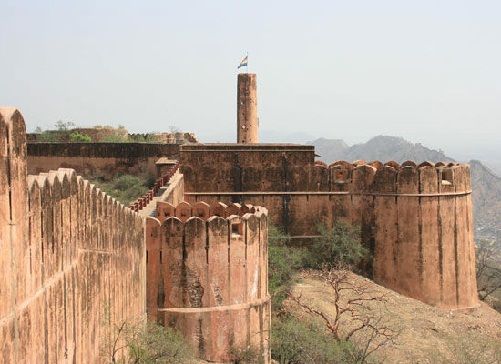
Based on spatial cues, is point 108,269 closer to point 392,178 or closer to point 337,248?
point 337,248

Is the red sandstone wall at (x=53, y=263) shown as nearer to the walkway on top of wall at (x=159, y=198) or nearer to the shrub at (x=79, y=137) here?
the walkway on top of wall at (x=159, y=198)

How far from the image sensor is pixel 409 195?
2322 centimetres

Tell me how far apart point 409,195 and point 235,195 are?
4.85 metres

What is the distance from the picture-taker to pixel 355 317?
19.8 meters

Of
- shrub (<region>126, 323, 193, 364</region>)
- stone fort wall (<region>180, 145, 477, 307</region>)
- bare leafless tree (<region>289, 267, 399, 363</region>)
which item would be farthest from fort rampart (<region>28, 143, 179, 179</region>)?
shrub (<region>126, 323, 193, 364</region>)

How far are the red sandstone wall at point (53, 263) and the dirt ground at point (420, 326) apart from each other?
8.85 metres

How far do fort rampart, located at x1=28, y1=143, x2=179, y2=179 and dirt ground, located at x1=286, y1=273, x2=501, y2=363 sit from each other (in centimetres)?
903

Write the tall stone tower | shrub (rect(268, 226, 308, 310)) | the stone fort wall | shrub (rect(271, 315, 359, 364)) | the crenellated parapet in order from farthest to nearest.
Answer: the tall stone tower, the stone fort wall, shrub (rect(268, 226, 308, 310)), shrub (rect(271, 315, 359, 364)), the crenellated parapet

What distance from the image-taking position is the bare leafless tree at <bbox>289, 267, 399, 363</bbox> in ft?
60.1

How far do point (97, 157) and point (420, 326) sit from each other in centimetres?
1399

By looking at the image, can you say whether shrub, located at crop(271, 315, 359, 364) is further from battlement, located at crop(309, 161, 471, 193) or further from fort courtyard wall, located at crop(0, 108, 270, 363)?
battlement, located at crop(309, 161, 471, 193)

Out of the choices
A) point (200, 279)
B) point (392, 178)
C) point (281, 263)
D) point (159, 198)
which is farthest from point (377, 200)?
point (200, 279)

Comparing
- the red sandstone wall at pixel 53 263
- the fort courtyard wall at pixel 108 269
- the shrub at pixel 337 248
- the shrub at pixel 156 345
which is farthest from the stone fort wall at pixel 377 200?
the red sandstone wall at pixel 53 263

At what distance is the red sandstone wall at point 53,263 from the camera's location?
19.8 feet
